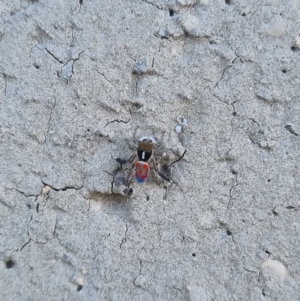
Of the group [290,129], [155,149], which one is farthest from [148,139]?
[290,129]

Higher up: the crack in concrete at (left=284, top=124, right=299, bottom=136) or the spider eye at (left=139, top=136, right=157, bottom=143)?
the crack in concrete at (left=284, top=124, right=299, bottom=136)

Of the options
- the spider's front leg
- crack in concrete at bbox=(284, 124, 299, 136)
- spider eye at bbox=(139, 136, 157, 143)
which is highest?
crack in concrete at bbox=(284, 124, 299, 136)

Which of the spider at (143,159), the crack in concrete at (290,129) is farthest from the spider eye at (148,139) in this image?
the crack in concrete at (290,129)

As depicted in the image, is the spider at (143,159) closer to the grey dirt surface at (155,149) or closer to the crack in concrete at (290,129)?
the grey dirt surface at (155,149)

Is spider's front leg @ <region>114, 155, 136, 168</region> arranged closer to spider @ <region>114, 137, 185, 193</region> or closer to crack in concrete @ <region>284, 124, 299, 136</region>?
spider @ <region>114, 137, 185, 193</region>

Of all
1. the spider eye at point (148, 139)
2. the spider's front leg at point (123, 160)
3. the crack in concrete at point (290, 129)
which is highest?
the crack in concrete at point (290, 129)

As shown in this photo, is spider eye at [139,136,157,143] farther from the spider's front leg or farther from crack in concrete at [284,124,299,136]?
crack in concrete at [284,124,299,136]

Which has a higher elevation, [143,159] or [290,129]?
[290,129]

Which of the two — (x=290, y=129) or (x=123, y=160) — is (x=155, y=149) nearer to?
(x=123, y=160)

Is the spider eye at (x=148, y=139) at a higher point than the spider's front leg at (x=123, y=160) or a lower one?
higher

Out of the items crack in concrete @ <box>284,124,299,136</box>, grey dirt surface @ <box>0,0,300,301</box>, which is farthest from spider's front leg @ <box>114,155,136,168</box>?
crack in concrete @ <box>284,124,299,136</box>
